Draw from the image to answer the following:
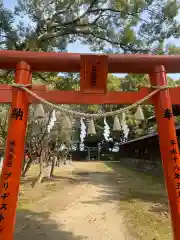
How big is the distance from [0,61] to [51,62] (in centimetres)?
72

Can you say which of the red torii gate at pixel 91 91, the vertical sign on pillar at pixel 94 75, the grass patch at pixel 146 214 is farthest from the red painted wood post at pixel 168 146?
the grass patch at pixel 146 214

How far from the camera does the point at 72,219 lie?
7.30 metres

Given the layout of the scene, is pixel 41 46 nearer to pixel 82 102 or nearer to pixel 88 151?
pixel 82 102

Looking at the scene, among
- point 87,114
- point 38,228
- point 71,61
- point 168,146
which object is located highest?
point 71,61

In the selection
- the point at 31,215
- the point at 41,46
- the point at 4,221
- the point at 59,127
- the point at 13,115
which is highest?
the point at 41,46

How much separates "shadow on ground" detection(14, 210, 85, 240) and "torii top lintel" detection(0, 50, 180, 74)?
3721mm

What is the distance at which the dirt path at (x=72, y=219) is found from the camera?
589 centimetres

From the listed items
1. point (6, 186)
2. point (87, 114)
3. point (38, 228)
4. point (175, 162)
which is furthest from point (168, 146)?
point (38, 228)

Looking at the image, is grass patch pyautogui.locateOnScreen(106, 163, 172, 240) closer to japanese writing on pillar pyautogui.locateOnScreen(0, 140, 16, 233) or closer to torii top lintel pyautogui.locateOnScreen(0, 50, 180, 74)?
japanese writing on pillar pyautogui.locateOnScreen(0, 140, 16, 233)

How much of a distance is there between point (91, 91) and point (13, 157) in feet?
4.67

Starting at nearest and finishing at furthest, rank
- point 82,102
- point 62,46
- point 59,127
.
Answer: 1. point 82,102
2. point 62,46
3. point 59,127

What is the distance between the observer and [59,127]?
1612 cm

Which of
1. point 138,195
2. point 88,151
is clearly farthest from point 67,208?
point 88,151

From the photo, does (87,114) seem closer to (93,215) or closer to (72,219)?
(72,219)
